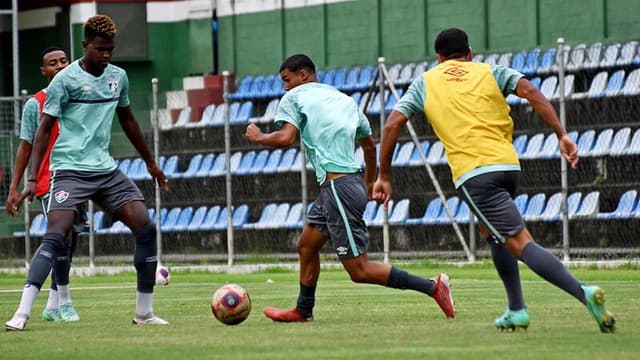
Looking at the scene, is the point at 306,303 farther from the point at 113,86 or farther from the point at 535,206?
the point at 535,206

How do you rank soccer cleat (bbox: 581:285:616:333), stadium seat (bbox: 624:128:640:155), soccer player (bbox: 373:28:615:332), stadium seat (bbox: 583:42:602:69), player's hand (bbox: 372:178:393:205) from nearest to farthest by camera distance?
1. soccer cleat (bbox: 581:285:616:333)
2. soccer player (bbox: 373:28:615:332)
3. player's hand (bbox: 372:178:393:205)
4. stadium seat (bbox: 624:128:640:155)
5. stadium seat (bbox: 583:42:602:69)

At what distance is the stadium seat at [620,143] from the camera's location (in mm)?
26156

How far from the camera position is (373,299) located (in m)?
16.5

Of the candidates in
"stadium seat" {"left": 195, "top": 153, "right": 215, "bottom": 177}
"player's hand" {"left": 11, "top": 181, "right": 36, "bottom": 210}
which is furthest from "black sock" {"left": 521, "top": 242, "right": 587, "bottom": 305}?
"stadium seat" {"left": 195, "top": 153, "right": 215, "bottom": 177}

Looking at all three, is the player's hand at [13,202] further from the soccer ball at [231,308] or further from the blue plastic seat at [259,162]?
the blue plastic seat at [259,162]

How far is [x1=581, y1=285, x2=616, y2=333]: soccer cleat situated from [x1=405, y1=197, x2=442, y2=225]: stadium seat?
16.9 meters

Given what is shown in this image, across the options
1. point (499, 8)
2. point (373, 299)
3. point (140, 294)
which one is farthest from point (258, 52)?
point (140, 294)

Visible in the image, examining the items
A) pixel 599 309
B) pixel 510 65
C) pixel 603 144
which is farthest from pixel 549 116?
pixel 510 65

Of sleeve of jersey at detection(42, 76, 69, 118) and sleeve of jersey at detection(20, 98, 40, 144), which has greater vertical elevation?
sleeve of jersey at detection(42, 76, 69, 118)

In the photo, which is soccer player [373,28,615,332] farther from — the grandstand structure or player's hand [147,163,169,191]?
the grandstand structure

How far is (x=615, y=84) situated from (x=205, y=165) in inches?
343

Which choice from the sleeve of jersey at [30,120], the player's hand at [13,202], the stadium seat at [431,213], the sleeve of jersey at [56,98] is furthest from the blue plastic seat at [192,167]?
the sleeve of jersey at [56,98]

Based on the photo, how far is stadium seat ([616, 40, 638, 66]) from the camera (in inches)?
1107

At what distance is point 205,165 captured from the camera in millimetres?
32156
